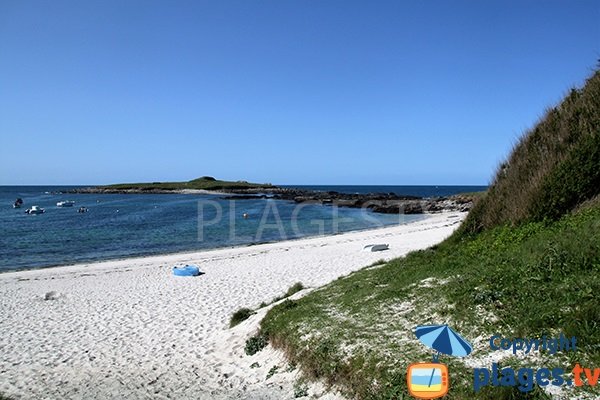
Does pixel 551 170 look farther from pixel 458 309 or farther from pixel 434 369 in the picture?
pixel 434 369

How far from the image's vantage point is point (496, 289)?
7.22 metres

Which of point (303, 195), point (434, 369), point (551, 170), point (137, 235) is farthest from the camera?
point (303, 195)

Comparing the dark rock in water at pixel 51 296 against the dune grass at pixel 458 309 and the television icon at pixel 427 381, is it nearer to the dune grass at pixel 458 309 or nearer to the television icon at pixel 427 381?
the dune grass at pixel 458 309

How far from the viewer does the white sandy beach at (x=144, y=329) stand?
8.33 metres

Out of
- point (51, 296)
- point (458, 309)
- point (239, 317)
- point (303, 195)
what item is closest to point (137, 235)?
point (51, 296)

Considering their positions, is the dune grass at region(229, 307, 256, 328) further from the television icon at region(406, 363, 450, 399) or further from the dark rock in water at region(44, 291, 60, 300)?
the dark rock in water at region(44, 291, 60, 300)

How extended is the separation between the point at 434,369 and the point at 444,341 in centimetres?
38

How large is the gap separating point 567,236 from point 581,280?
218 centimetres

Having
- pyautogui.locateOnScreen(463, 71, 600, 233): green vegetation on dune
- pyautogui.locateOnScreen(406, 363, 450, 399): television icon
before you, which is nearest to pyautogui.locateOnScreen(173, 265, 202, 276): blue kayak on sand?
pyautogui.locateOnScreen(463, 71, 600, 233): green vegetation on dune

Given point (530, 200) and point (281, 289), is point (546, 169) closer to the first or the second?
point (530, 200)

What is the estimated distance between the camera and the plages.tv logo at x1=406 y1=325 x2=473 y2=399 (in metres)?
4.53

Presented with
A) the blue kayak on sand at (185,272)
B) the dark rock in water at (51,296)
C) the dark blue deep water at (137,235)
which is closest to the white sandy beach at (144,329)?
the dark rock in water at (51,296)

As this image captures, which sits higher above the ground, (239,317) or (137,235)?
(239,317)

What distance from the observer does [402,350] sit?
6.45 metres
